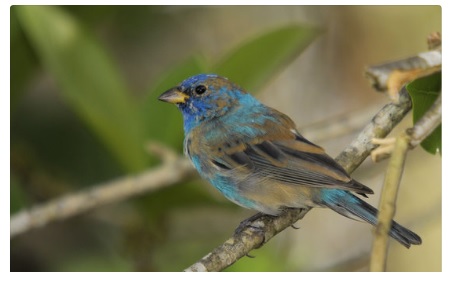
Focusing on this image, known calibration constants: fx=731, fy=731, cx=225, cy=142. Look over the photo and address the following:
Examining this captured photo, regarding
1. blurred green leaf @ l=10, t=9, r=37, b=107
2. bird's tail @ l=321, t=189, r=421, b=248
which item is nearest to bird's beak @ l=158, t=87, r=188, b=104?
bird's tail @ l=321, t=189, r=421, b=248

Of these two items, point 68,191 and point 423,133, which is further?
point 68,191

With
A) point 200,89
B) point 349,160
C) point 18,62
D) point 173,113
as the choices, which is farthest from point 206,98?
point 18,62

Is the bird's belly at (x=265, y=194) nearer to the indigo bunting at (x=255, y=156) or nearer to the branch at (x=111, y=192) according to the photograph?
the indigo bunting at (x=255, y=156)

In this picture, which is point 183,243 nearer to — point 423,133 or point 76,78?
point 76,78

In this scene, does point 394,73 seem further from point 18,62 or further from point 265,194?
point 18,62

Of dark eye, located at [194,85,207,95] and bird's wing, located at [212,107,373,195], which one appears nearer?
bird's wing, located at [212,107,373,195]

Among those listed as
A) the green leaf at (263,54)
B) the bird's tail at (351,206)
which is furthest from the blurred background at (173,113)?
the bird's tail at (351,206)

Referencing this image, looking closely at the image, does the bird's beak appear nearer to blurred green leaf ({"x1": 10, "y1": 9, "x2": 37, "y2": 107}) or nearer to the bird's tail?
the bird's tail
